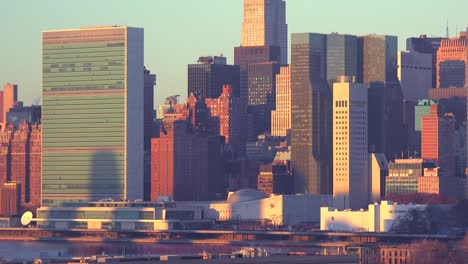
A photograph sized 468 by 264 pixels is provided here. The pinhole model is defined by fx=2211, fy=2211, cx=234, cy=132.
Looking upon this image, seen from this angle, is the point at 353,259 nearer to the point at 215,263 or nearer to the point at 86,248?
the point at 215,263

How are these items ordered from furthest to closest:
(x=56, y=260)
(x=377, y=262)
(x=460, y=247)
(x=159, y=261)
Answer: (x=460, y=247) → (x=377, y=262) → (x=56, y=260) → (x=159, y=261)

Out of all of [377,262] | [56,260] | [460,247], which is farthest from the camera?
[460,247]

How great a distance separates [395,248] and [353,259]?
3478 cm

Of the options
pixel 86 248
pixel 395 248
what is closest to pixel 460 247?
pixel 395 248

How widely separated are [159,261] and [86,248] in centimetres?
7194

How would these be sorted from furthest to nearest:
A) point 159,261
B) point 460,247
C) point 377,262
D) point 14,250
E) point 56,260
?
point 14,250
point 460,247
point 377,262
point 56,260
point 159,261

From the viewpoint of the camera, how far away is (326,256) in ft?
447

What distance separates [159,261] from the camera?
127 m

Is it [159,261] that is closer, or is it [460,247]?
[159,261]

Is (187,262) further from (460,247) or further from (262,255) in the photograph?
(460,247)

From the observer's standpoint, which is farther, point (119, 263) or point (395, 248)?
point (395, 248)

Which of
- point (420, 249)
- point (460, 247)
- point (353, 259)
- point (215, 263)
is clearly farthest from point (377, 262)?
point (215, 263)

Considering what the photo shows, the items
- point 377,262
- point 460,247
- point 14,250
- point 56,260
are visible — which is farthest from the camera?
point 14,250

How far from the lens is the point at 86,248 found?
198 meters
